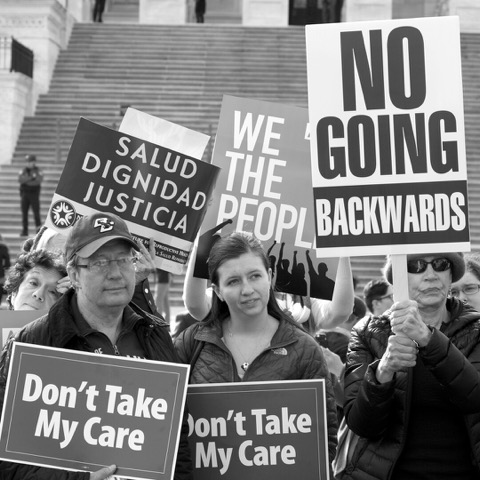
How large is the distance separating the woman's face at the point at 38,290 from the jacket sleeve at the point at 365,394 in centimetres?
149

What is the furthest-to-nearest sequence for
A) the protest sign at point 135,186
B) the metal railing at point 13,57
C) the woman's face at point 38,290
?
the metal railing at point 13,57 → the protest sign at point 135,186 → the woman's face at point 38,290

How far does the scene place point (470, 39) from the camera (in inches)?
1017

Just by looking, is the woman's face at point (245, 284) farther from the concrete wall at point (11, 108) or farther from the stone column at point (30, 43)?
the stone column at point (30, 43)

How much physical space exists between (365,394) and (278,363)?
17.6 inches

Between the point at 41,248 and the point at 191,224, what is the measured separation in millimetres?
710

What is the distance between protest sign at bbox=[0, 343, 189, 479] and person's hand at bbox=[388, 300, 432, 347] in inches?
28.3

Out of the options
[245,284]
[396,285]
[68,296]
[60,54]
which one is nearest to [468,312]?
[396,285]

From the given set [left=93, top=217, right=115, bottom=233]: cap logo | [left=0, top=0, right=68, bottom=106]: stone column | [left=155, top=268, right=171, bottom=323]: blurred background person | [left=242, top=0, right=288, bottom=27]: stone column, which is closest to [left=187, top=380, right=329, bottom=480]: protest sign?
[left=93, top=217, right=115, bottom=233]: cap logo

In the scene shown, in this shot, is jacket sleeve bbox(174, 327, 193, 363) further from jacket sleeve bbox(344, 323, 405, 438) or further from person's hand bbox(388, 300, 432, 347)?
person's hand bbox(388, 300, 432, 347)

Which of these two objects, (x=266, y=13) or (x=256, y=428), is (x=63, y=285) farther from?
(x=266, y=13)

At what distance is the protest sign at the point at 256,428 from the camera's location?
4.07 meters

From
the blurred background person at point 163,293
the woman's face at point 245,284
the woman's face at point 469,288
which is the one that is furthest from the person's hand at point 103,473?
the blurred background person at point 163,293

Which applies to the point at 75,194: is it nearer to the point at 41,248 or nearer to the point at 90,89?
the point at 41,248

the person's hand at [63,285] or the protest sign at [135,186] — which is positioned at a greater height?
the protest sign at [135,186]
